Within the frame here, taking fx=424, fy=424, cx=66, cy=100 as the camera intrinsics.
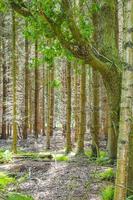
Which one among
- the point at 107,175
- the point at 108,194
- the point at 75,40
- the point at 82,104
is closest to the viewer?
the point at 75,40

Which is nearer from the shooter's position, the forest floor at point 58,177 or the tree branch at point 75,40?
the tree branch at point 75,40

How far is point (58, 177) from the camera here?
11.1 m

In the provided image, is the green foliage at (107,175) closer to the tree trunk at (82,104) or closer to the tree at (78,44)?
the tree at (78,44)

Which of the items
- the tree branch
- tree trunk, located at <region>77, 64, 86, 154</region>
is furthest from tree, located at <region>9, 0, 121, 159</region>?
tree trunk, located at <region>77, 64, 86, 154</region>

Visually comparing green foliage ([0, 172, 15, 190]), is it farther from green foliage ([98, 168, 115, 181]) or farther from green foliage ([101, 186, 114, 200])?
green foliage ([101, 186, 114, 200])

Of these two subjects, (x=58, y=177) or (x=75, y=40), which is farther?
(x=58, y=177)

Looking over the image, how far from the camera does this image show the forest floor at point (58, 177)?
9211 millimetres

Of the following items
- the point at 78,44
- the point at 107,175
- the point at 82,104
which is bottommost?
the point at 107,175

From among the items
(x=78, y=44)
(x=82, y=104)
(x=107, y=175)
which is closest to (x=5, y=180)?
(x=107, y=175)

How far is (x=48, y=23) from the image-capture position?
784cm

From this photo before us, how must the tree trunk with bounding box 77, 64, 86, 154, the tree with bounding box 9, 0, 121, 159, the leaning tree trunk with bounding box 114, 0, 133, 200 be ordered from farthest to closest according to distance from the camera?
the tree trunk with bounding box 77, 64, 86, 154, the tree with bounding box 9, 0, 121, 159, the leaning tree trunk with bounding box 114, 0, 133, 200

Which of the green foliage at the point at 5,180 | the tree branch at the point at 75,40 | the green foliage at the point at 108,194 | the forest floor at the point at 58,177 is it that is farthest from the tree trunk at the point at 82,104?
the tree branch at the point at 75,40

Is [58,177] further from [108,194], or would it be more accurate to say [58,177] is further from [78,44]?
[78,44]

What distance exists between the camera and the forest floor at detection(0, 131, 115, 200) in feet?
30.2
